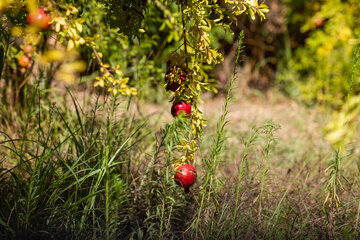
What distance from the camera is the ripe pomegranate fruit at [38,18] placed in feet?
3.91

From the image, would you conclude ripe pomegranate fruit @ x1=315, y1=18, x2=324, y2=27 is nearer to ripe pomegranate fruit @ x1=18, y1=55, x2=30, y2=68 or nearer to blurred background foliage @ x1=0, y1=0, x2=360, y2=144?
blurred background foliage @ x1=0, y1=0, x2=360, y2=144

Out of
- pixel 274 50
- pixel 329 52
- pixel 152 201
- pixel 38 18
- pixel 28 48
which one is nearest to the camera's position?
pixel 38 18

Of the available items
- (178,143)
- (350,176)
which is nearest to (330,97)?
(350,176)

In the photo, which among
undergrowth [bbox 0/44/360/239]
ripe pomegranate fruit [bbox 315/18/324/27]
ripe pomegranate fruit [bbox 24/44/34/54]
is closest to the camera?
undergrowth [bbox 0/44/360/239]

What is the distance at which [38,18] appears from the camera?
1193mm

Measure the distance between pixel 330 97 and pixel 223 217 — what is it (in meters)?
3.15

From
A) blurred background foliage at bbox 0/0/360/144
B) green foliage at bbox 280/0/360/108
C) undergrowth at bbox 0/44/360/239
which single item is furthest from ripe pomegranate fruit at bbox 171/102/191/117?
green foliage at bbox 280/0/360/108

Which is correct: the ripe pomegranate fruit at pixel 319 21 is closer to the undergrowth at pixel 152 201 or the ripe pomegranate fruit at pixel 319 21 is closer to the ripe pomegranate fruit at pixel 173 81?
the undergrowth at pixel 152 201

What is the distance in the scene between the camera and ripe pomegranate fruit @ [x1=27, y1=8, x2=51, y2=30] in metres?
1.19

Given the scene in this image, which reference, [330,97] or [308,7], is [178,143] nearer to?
[330,97]

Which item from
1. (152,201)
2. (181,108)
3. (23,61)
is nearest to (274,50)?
(23,61)

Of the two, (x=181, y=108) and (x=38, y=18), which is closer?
(x=38, y=18)

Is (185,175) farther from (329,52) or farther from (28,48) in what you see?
(329,52)

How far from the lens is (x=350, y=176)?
2176 millimetres
